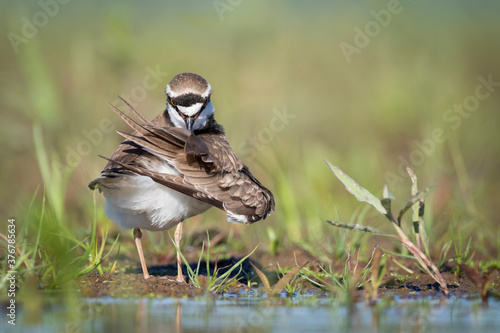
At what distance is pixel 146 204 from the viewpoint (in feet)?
16.9

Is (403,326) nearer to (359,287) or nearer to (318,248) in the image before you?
(359,287)

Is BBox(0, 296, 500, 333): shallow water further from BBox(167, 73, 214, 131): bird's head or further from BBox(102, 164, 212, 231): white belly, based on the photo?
BBox(167, 73, 214, 131): bird's head

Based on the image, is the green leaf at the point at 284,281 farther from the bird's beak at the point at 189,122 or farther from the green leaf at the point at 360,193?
the bird's beak at the point at 189,122

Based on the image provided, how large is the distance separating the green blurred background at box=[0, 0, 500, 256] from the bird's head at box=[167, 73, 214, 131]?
111 centimetres

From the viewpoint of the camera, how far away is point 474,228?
6930 millimetres

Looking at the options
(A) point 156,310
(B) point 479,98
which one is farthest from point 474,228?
(B) point 479,98

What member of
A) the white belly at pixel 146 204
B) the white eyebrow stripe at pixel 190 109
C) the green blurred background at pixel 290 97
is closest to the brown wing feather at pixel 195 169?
the white belly at pixel 146 204

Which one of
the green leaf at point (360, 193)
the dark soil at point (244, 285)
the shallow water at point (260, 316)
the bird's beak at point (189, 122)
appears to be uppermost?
the bird's beak at point (189, 122)

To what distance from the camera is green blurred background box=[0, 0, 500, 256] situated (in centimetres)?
754

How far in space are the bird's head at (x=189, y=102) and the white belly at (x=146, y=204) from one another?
34.7 inches

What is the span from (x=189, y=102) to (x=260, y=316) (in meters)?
2.31

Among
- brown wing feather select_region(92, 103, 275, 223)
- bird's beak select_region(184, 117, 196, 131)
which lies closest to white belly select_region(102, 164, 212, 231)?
brown wing feather select_region(92, 103, 275, 223)

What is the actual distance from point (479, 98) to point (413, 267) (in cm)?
685

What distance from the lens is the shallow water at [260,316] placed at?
3.82 metres
